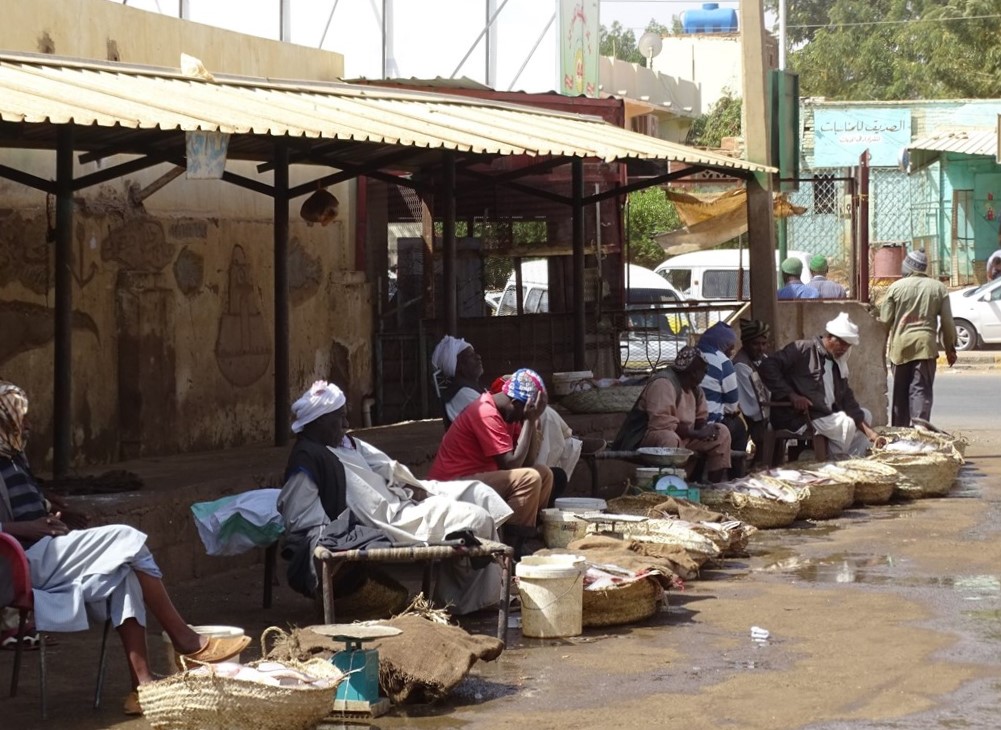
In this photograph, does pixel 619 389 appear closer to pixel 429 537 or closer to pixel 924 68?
pixel 429 537

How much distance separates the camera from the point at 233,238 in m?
12.1

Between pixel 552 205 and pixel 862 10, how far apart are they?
1572 inches

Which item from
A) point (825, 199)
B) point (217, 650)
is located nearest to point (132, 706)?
point (217, 650)

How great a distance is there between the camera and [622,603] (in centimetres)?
728

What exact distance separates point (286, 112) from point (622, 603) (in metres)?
3.45

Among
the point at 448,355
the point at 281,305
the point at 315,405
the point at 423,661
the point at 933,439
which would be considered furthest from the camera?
the point at 933,439

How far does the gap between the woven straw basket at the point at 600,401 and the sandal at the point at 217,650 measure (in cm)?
704

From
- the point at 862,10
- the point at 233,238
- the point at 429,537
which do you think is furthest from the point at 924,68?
the point at 429,537

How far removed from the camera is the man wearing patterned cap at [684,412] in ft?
33.5

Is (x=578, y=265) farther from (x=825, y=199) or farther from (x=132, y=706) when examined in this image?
(x=825, y=199)

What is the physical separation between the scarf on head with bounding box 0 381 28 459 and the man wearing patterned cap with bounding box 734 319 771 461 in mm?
6499

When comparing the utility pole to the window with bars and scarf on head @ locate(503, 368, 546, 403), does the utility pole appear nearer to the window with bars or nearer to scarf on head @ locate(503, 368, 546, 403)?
scarf on head @ locate(503, 368, 546, 403)

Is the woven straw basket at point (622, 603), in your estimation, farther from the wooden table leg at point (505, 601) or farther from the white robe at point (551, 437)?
the white robe at point (551, 437)

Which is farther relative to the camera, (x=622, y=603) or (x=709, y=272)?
(x=709, y=272)
